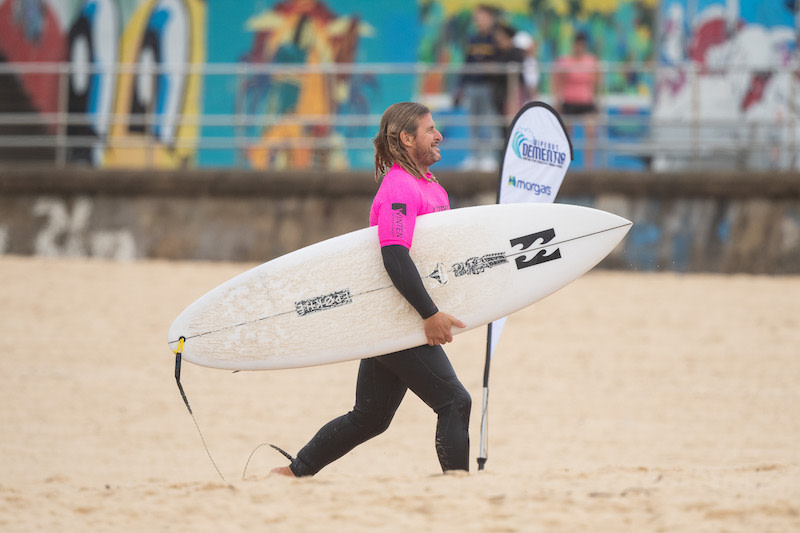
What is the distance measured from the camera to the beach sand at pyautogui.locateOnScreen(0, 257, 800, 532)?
3.29 meters

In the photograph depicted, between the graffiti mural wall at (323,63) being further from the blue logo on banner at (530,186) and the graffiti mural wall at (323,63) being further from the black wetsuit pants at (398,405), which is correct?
the black wetsuit pants at (398,405)

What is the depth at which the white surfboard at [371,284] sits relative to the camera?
4.04m

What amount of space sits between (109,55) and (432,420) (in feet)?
31.1

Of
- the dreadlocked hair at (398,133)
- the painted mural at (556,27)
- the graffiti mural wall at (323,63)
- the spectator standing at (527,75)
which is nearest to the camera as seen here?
the dreadlocked hair at (398,133)

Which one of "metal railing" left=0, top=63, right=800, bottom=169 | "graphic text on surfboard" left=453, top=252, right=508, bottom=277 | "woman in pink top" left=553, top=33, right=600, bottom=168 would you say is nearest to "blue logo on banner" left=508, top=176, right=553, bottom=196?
"graphic text on surfboard" left=453, top=252, right=508, bottom=277

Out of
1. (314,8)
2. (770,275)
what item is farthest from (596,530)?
(314,8)

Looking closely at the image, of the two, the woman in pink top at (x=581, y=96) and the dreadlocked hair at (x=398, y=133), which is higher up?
the woman in pink top at (x=581, y=96)

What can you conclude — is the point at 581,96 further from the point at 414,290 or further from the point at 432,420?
the point at 414,290

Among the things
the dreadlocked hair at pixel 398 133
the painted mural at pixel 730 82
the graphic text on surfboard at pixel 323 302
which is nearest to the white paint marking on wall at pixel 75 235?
the painted mural at pixel 730 82

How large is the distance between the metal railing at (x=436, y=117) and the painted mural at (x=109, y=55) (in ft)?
0.20

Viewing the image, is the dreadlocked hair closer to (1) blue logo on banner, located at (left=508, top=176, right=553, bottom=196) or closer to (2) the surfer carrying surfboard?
(2) the surfer carrying surfboard

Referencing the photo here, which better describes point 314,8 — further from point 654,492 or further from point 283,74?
point 654,492

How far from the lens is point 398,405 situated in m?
3.83

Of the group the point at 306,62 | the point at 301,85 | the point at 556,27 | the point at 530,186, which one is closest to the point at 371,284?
the point at 530,186
